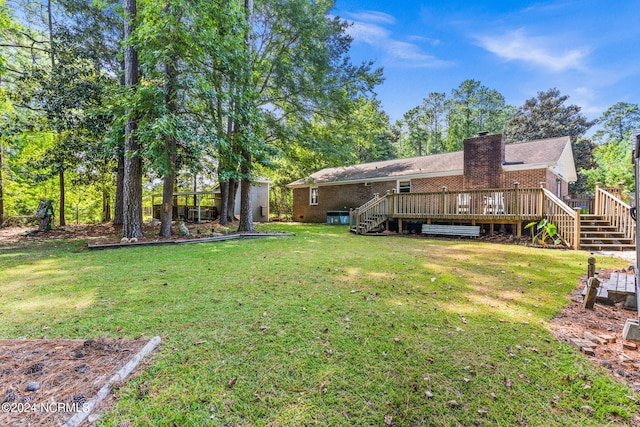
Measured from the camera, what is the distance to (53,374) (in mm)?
2061

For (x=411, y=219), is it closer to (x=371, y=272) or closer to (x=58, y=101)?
(x=371, y=272)

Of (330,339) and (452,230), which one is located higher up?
(452,230)

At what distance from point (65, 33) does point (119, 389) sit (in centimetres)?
1601

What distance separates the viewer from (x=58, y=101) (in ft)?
36.1

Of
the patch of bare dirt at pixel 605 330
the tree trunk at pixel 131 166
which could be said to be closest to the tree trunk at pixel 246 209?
the tree trunk at pixel 131 166

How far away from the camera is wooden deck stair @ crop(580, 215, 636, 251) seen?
838 cm

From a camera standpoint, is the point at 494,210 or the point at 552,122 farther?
the point at 552,122

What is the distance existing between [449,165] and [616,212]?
792 centimetres

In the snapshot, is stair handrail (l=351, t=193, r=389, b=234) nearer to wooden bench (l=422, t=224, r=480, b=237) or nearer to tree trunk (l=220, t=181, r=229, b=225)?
wooden bench (l=422, t=224, r=480, b=237)

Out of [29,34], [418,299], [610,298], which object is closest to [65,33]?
[29,34]

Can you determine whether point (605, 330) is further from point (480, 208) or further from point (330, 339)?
point (480, 208)

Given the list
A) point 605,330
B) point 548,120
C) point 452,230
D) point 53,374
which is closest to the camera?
point 53,374

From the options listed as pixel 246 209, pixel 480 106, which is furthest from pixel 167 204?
pixel 480 106

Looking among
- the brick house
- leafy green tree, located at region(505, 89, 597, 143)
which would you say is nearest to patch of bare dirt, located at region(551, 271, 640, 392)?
the brick house
